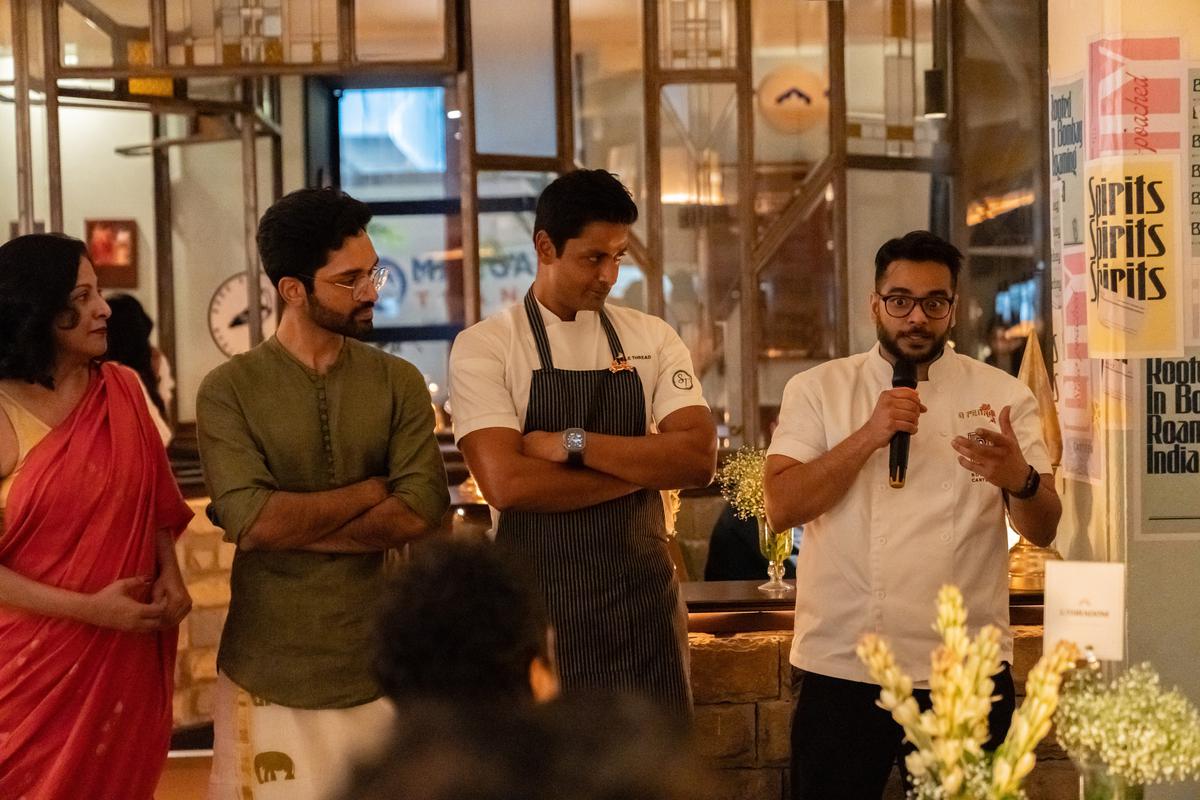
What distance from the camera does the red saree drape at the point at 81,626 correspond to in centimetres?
261

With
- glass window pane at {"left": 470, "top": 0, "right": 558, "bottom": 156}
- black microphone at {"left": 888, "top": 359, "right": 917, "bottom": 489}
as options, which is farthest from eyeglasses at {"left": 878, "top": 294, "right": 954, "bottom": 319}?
glass window pane at {"left": 470, "top": 0, "right": 558, "bottom": 156}

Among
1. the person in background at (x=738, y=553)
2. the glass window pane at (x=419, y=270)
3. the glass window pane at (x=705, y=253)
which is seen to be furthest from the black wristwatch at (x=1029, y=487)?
the glass window pane at (x=419, y=270)

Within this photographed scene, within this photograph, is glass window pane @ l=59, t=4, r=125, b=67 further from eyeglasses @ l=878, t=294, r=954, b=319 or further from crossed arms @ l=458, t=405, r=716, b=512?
eyeglasses @ l=878, t=294, r=954, b=319

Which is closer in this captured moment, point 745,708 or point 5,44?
point 745,708

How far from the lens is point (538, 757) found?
123cm

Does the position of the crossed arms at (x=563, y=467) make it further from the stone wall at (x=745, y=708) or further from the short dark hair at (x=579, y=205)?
the stone wall at (x=745, y=708)

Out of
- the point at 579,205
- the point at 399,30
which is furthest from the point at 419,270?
the point at 579,205

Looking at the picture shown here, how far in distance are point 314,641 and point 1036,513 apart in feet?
4.38

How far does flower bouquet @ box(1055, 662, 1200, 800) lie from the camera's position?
197 centimetres

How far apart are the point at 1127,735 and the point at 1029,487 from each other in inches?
27.1

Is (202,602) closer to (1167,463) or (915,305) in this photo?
(915,305)

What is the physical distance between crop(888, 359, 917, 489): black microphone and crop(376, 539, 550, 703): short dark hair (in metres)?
1.22

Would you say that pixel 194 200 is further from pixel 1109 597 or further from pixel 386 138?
pixel 1109 597

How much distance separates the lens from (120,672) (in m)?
2.69
